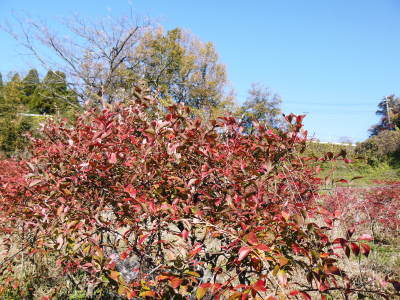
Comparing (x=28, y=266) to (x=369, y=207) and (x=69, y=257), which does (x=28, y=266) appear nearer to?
(x=69, y=257)

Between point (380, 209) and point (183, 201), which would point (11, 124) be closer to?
point (380, 209)

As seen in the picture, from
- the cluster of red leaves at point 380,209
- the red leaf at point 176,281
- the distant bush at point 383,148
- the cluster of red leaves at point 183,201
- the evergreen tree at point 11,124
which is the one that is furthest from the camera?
the distant bush at point 383,148

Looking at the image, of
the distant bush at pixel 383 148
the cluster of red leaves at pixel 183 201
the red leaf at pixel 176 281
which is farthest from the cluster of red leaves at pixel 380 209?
the distant bush at pixel 383 148

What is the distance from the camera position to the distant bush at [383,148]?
57.7ft

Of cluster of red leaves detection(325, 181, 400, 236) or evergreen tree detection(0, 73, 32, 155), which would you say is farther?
evergreen tree detection(0, 73, 32, 155)

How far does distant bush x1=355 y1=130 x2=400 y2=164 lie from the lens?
57.7 feet

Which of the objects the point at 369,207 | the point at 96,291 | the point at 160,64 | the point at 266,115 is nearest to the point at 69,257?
the point at 96,291

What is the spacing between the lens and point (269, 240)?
145 centimetres

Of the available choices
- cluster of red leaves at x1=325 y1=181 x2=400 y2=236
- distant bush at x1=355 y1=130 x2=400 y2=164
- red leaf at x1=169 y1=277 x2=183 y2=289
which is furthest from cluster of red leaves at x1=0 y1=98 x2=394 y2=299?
distant bush at x1=355 y1=130 x2=400 y2=164

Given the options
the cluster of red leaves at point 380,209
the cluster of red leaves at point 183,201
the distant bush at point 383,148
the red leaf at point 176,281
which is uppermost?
the distant bush at point 383,148

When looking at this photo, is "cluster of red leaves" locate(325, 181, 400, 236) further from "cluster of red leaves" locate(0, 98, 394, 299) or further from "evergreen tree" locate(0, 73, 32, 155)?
"evergreen tree" locate(0, 73, 32, 155)

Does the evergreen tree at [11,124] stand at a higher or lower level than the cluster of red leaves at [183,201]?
higher

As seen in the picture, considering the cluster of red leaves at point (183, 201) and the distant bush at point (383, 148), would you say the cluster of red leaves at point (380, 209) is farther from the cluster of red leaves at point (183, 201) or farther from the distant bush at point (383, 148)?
the distant bush at point (383, 148)

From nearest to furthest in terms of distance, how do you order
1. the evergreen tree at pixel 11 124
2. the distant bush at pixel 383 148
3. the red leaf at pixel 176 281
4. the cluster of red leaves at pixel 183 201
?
the red leaf at pixel 176 281 → the cluster of red leaves at pixel 183 201 → the evergreen tree at pixel 11 124 → the distant bush at pixel 383 148
